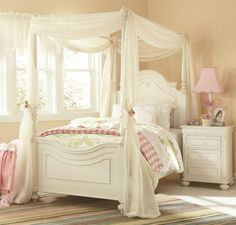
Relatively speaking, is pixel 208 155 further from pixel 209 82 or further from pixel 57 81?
pixel 57 81

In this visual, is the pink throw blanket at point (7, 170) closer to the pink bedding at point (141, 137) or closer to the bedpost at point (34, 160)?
the bedpost at point (34, 160)

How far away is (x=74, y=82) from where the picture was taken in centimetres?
716

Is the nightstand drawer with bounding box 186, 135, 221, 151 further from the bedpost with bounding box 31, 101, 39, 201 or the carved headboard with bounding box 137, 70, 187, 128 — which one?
the bedpost with bounding box 31, 101, 39, 201

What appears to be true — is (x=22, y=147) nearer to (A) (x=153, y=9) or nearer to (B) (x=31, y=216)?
(B) (x=31, y=216)

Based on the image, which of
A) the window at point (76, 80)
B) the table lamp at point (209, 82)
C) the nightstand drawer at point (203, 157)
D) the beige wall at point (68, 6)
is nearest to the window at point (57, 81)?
the window at point (76, 80)

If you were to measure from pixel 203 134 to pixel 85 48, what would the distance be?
6.37ft

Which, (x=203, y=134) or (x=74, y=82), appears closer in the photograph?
(x=203, y=134)

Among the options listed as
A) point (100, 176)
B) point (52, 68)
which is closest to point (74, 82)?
point (52, 68)

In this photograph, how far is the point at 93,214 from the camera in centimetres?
466

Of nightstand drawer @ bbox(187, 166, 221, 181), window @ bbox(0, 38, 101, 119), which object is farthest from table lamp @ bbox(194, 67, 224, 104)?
window @ bbox(0, 38, 101, 119)

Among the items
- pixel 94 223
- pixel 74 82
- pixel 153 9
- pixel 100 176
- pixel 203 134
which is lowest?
pixel 94 223

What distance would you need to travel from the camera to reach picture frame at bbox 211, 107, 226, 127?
6.14 metres

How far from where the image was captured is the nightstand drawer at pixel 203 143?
5.96 meters

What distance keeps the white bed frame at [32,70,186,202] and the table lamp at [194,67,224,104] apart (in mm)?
1928
